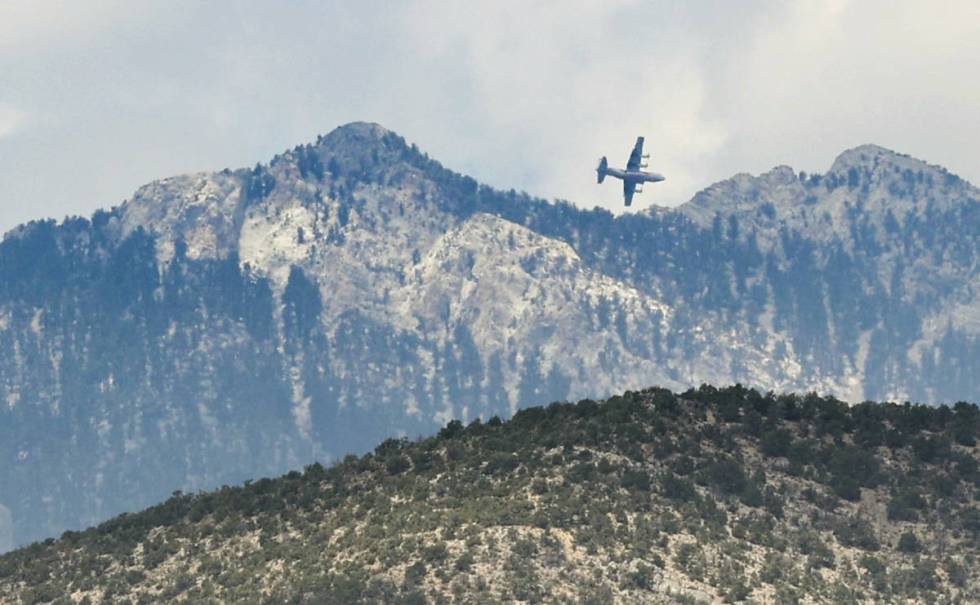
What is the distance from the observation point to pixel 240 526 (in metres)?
185

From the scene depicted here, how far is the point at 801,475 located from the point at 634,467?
621 inches

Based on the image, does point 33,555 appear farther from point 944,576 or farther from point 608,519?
point 944,576

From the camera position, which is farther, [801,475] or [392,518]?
[801,475]

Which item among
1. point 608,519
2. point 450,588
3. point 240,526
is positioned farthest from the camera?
point 240,526

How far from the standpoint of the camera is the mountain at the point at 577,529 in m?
164

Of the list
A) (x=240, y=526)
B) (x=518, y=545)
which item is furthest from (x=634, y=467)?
(x=240, y=526)

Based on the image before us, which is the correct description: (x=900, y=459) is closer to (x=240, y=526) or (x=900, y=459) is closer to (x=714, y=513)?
(x=714, y=513)

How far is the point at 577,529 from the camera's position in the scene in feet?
562

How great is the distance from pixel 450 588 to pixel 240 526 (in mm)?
30392

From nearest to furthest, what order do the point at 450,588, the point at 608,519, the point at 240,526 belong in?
Answer: 1. the point at 450,588
2. the point at 608,519
3. the point at 240,526

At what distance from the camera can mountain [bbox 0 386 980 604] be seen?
164 meters

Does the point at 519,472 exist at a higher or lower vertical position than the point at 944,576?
higher

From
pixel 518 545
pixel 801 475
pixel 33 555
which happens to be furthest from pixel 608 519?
pixel 33 555

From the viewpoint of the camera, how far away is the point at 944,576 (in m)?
170
